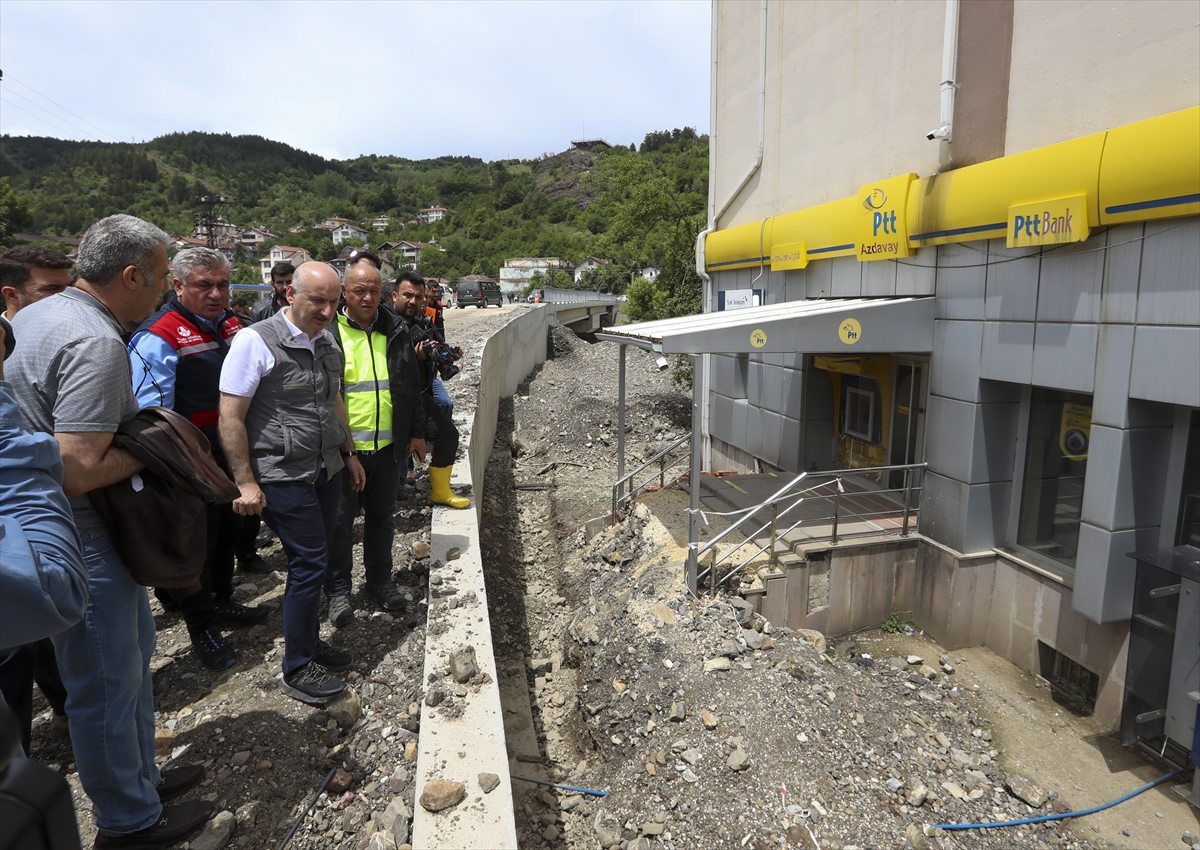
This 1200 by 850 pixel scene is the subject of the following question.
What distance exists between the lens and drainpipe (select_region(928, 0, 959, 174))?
6328 mm

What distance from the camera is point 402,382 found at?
4.46 meters

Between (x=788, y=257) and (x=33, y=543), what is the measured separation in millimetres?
8827

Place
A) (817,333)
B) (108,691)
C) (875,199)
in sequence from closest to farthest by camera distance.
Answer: (108,691), (817,333), (875,199)

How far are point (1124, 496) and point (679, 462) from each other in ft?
26.5

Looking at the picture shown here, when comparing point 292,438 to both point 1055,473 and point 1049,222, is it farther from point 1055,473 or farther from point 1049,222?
point 1055,473

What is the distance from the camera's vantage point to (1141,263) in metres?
4.87

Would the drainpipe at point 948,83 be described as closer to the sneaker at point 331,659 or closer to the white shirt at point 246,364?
the white shirt at point 246,364

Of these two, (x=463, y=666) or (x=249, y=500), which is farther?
(x=463, y=666)

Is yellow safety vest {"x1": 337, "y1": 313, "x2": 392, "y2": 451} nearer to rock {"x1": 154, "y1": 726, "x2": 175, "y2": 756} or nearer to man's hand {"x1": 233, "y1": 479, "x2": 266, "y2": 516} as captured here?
man's hand {"x1": 233, "y1": 479, "x2": 266, "y2": 516}

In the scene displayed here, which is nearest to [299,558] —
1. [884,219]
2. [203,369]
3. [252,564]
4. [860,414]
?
[203,369]

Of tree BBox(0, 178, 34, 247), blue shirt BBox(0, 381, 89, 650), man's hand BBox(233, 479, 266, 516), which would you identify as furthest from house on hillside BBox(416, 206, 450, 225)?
blue shirt BBox(0, 381, 89, 650)

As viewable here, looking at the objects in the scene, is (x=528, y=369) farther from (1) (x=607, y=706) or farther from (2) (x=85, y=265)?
(2) (x=85, y=265)

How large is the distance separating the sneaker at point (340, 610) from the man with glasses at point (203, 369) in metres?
0.38

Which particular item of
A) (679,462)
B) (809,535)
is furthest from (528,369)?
(809,535)
